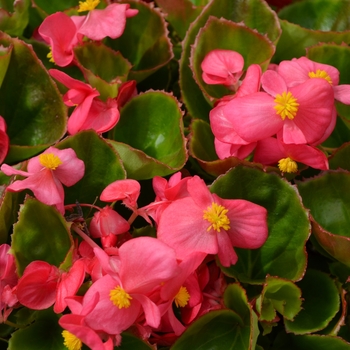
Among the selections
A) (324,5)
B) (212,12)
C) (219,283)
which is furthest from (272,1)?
(219,283)

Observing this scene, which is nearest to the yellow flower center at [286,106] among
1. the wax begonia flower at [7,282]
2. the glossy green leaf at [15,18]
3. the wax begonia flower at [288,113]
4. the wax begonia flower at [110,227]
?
the wax begonia flower at [288,113]

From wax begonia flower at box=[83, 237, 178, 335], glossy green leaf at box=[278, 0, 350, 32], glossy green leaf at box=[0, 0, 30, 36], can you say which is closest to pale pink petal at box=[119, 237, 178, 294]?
wax begonia flower at box=[83, 237, 178, 335]

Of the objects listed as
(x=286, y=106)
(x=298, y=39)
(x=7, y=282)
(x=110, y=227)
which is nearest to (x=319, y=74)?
(x=286, y=106)

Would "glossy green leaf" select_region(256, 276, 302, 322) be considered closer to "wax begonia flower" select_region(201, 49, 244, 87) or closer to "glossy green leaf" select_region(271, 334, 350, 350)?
"glossy green leaf" select_region(271, 334, 350, 350)

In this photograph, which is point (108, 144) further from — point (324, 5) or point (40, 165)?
point (324, 5)

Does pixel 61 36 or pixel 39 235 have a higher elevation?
pixel 61 36

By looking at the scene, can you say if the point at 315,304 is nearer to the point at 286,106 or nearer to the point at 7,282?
the point at 286,106
